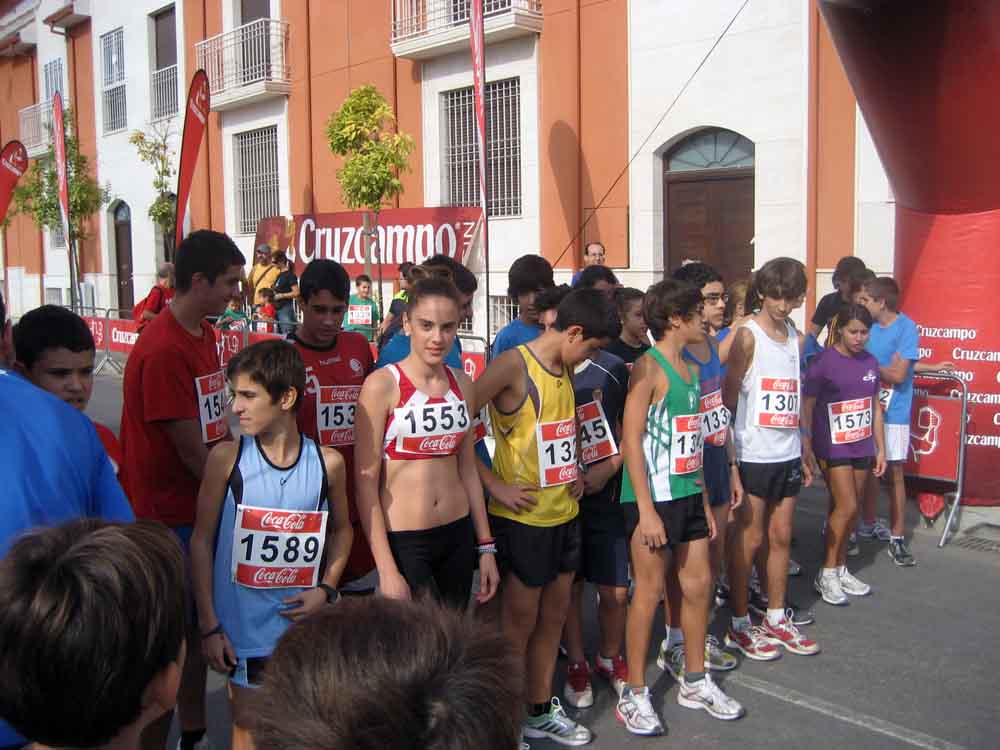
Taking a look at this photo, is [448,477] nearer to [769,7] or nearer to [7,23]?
[769,7]

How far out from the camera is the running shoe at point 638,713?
4.05 metres

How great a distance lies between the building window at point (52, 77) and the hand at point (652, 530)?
2985cm

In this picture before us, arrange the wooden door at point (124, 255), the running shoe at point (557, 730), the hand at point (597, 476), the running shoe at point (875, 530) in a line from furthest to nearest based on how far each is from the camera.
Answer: the wooden door at point (124, 255) → the running shoe at point (875, 530) → the hand at point (597, 476) → the running shoe at point (557, 730)

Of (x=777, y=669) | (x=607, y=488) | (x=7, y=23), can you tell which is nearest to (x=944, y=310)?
(x=777, y=669)

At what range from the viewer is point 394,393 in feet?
11.6

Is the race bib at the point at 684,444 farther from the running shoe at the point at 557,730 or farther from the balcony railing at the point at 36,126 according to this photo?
the balcony railing at the point at 36,126

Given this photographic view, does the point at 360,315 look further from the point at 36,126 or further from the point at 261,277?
the point at 36,126

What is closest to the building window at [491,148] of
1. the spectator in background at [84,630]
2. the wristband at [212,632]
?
the wristband at [212,632]

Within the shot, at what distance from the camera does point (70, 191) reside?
2448cm

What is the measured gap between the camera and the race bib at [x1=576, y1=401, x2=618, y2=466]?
14.3ft

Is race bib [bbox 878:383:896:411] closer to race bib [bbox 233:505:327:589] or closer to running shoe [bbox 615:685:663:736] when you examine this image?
running shoe [bbox 615:685:663:736]

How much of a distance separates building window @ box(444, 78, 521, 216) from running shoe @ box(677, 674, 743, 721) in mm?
10823

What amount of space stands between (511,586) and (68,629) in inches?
109

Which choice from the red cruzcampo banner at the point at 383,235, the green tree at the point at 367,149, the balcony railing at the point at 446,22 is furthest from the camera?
the red cruzcampo banner at the point at 383,235
